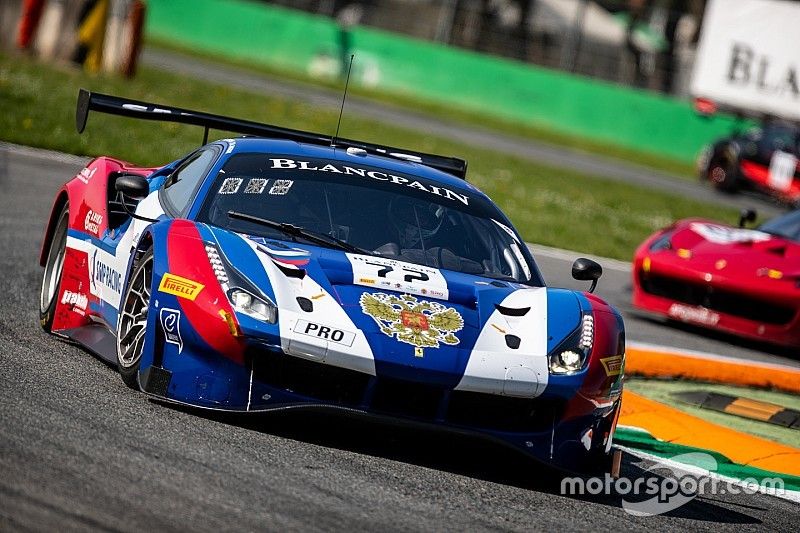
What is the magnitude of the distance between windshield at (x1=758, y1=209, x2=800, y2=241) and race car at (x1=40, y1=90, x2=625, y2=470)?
17.5ft

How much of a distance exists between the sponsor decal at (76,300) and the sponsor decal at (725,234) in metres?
6.06

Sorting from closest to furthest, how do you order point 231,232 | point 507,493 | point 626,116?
point 507,493
point 231,232
point 626,116

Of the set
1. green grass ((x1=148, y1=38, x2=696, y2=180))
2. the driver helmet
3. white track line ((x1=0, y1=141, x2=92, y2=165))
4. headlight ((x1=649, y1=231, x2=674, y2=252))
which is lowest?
green grass ((x1=148, y1=38, x2=696, y2=180))

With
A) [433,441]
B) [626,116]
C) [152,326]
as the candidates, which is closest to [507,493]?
[433,441]

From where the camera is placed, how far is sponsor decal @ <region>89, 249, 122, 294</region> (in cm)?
608

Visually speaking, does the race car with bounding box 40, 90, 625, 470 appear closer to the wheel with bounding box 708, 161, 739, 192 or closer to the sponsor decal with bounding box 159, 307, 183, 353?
the sponsor decal with bounding box 159, 307, 183, 353

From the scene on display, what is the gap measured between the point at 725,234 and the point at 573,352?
6356mm

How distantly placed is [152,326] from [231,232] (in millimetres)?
617

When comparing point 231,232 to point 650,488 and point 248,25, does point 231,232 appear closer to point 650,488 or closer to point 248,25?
point 650,488

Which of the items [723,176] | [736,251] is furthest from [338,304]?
[723,176]

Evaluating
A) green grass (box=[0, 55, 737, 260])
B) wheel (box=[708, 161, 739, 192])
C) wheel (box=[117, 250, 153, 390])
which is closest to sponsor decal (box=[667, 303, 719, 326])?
green grass (box=[0, 55, 737, 260])

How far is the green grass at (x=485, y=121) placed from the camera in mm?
28141

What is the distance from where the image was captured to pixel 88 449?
4.61 m

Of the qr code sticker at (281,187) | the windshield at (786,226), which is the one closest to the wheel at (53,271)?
the qr code sticker at (281,187)
